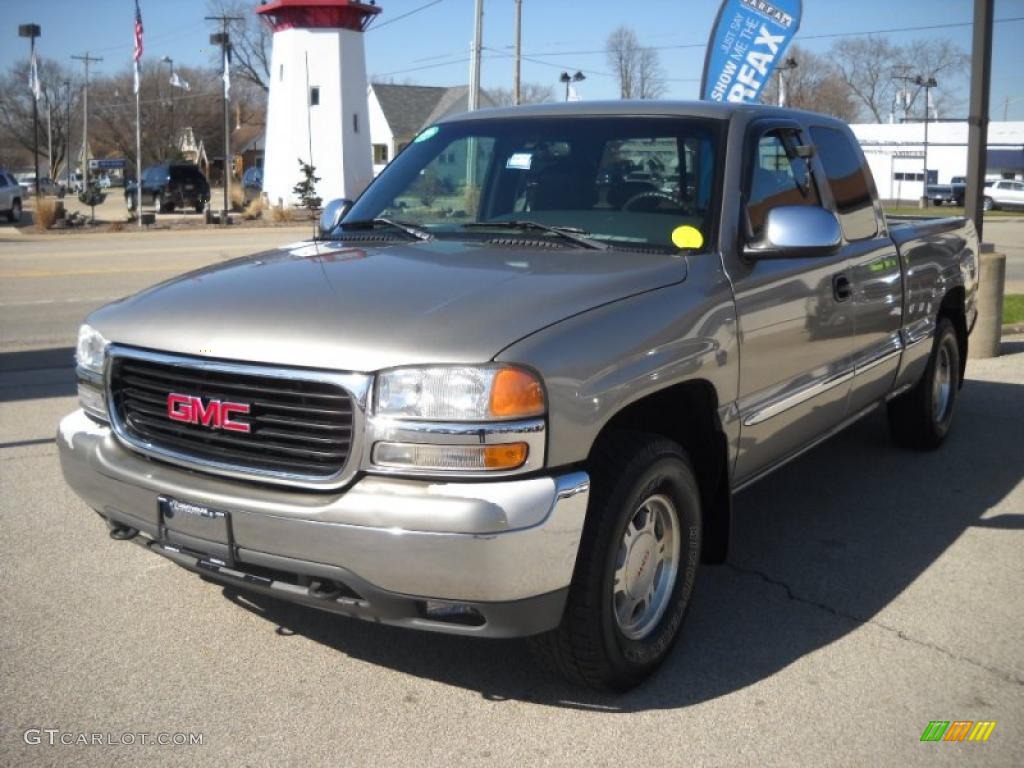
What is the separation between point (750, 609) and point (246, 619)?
6.40 ft

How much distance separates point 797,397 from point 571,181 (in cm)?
129

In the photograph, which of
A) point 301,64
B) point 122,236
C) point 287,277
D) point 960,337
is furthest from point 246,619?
point 301,64

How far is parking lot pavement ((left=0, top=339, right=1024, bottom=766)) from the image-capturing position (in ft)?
10.9

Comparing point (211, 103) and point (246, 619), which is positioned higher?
point (211, 103)

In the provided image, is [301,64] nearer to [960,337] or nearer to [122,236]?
[122,236]

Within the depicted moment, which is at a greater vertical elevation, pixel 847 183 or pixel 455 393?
pixel 847 183

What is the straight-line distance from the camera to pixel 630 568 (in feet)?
11.8

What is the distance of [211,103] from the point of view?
99812mm

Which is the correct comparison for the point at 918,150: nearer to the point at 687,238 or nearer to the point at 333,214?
the point at 333,214

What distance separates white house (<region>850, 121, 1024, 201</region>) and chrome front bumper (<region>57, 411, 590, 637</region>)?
7637 centimetres

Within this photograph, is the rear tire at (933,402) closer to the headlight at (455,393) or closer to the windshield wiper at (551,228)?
the windshield wiper at (551,228)

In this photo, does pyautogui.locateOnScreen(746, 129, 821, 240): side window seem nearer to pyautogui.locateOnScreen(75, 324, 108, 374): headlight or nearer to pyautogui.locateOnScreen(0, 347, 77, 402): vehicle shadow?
pyautogui.locateOnScreen(75, 324, 108, 374): headlight

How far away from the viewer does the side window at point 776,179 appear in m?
4.43

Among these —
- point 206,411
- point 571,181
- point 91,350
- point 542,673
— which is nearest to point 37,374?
point 91,350
